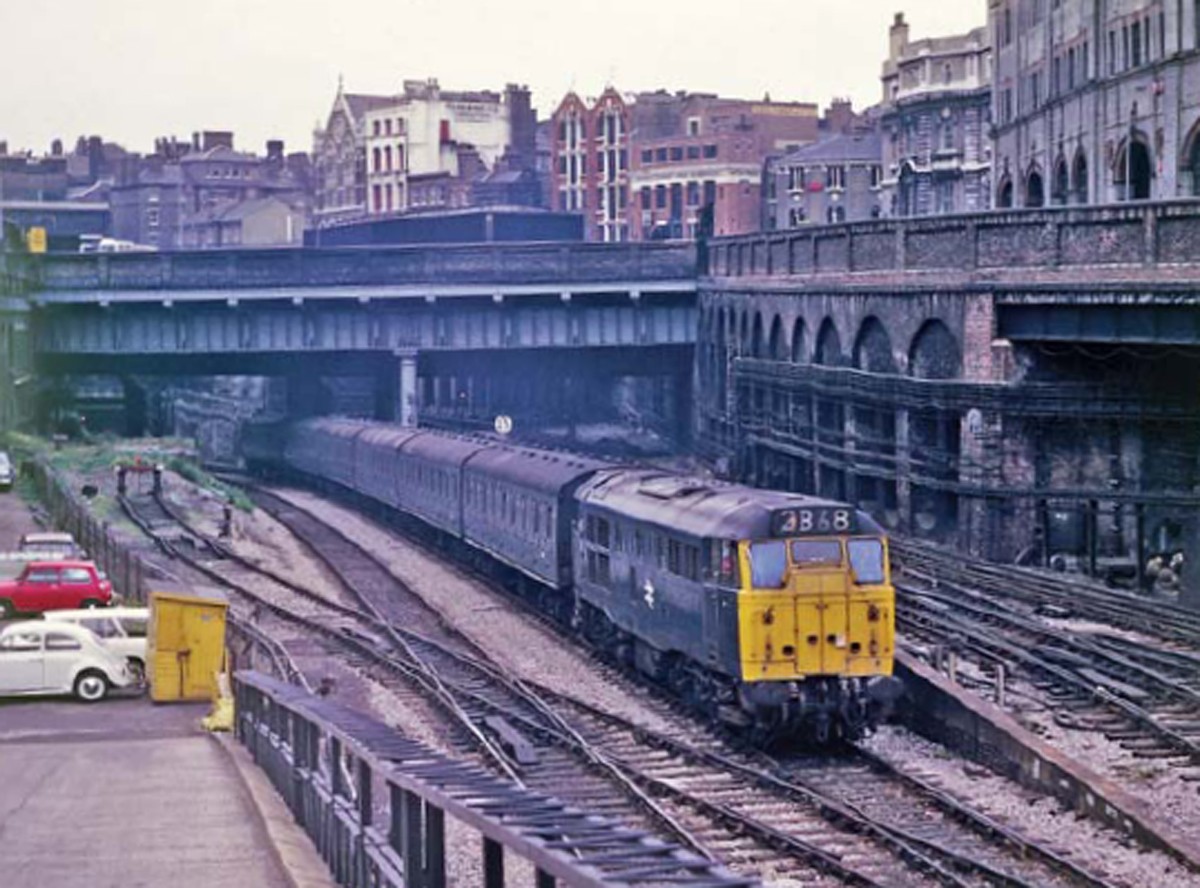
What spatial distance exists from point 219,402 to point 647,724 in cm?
8249

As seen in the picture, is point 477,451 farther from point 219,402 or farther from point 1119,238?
point 219,402

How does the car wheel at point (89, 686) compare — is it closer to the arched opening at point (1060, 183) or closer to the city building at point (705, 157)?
the arched opening at point (1060, 183)

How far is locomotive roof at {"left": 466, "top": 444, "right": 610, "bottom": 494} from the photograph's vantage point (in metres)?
33.3

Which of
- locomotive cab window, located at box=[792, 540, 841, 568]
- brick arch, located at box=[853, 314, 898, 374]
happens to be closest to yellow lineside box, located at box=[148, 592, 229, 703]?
locomotive cab window, located at box=[792, 540, 841, 568]

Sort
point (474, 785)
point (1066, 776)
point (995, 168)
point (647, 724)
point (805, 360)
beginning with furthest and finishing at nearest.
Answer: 1. point (995, 168)
2. point (805, 360)
3. point (647, 724)
4. point (1066, 776)
5. point (474, 785)

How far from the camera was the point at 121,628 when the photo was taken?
28438mm

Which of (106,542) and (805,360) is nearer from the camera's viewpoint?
(106,542)

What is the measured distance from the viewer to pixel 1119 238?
3666cm

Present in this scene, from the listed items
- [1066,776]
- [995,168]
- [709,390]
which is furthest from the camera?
[995,168]

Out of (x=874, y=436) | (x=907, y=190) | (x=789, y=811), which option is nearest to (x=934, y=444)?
(x=874, y=436)

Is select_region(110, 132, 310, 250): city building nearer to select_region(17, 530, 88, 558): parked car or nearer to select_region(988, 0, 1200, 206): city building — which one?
select_region(988, 0, 1200, 206): city building

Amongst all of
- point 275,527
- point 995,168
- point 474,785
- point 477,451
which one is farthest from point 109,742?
point 995,168

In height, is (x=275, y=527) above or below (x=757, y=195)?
below

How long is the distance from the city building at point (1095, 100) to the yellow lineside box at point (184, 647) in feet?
118
